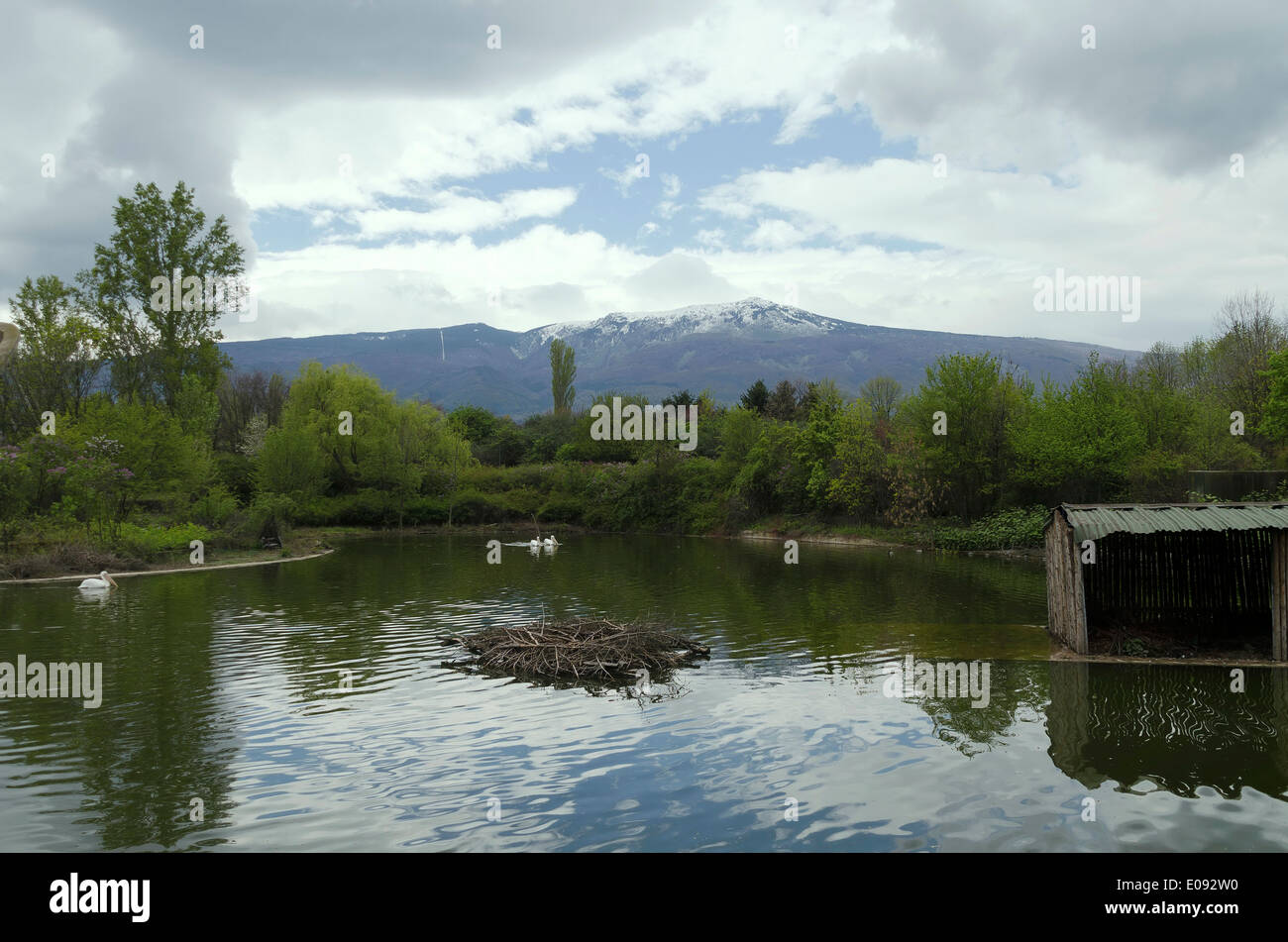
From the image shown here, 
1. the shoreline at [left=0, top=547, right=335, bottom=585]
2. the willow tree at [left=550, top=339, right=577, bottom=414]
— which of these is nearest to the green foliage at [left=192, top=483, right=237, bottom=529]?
the shoreline at [left=0, top=547, right=335, bottom=585]

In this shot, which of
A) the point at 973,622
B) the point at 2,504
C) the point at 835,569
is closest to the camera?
the point at 973,622

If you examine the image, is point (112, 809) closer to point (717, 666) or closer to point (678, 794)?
point (678, 794)

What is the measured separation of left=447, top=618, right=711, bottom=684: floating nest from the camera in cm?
1568

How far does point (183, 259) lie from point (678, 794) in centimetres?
4637

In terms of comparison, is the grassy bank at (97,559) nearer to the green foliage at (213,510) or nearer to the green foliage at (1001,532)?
the green foliage at (213,510)

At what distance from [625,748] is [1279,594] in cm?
1237

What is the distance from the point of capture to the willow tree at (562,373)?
354 ft

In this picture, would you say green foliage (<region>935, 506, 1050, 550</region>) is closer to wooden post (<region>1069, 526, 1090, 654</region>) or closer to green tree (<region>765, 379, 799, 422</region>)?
wooden post (<region>1069, 526, 1090, 654</region>)

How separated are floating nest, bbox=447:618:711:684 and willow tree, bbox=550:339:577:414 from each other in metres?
89.7

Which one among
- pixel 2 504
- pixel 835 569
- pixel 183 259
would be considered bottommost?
pixel 835 569

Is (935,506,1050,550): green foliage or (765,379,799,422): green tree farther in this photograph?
(765,379,799,422): green tree

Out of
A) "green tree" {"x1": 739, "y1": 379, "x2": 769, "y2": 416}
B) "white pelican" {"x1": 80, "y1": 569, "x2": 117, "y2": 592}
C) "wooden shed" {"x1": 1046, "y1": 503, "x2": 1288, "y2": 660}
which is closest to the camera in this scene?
"wooden shed" {"x1": 1046, "y1": 503, "x2": 1288, "y2": 660}
